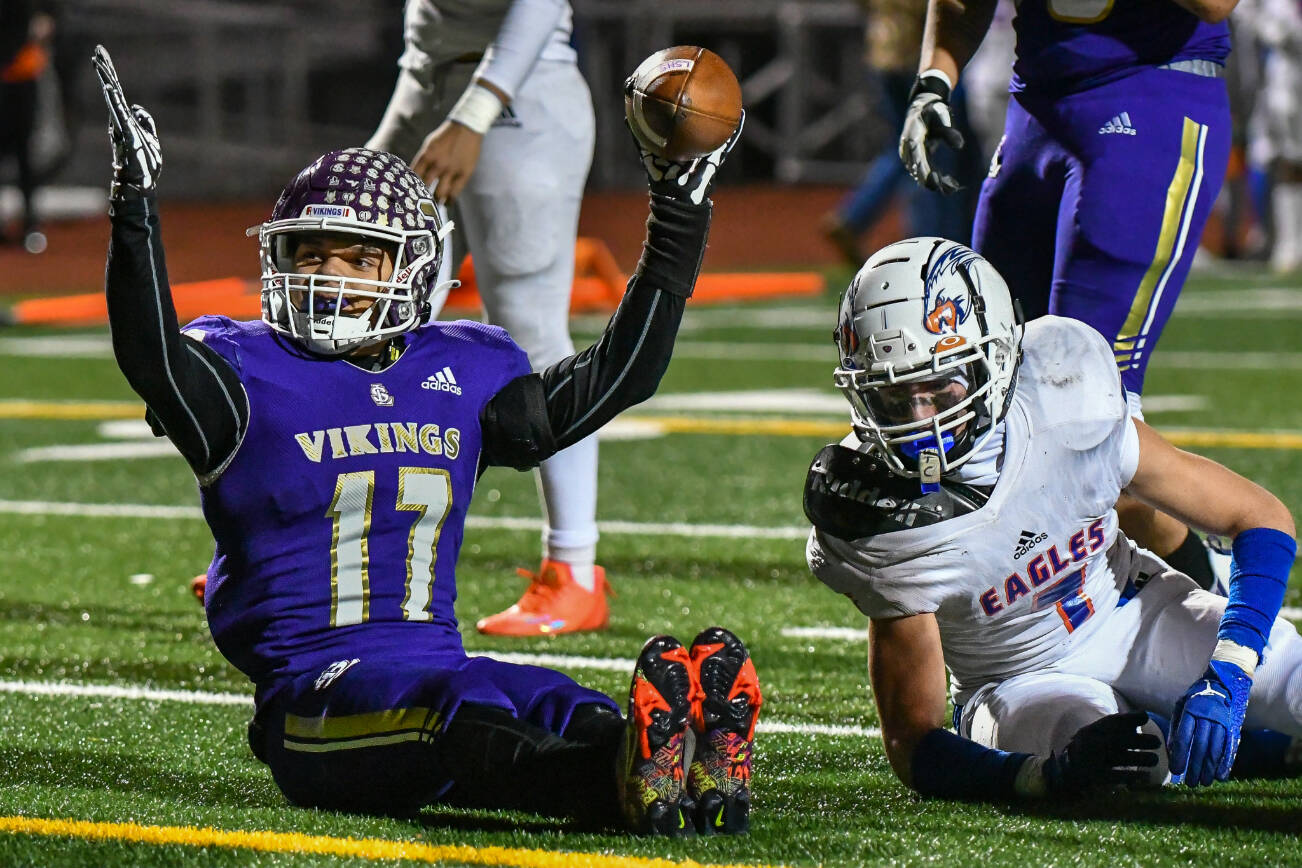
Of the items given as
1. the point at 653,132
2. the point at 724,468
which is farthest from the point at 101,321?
the point at 653,132

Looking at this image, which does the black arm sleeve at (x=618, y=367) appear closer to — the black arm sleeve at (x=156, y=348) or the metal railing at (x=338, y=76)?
the black arm sleeve at (x=156, y=348)

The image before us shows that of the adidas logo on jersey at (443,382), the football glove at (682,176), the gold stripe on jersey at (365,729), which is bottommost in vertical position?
the gold stripe on jersey at (365,729)

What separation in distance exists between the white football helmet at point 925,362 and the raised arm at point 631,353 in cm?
25

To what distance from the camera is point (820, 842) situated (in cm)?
278

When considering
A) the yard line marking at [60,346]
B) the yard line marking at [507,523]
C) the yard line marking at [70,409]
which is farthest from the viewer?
the yard line marking at [60,346]

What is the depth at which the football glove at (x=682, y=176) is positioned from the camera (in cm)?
304

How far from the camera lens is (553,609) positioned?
4.40 m

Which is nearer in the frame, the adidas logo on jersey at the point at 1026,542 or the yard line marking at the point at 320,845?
the yard line marking at the point at 320,845

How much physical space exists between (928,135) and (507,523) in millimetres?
2085

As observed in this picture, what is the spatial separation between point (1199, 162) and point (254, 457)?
1.82 metres

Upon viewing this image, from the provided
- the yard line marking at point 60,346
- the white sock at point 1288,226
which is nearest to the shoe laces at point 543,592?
the yard line marking at point 60,346

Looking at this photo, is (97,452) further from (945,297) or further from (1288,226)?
(1288,226)

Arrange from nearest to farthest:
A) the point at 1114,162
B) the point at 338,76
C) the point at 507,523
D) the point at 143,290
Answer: the point at 143,290 < the point at 1114,162 < the point at 507,523 < the point at 338,76

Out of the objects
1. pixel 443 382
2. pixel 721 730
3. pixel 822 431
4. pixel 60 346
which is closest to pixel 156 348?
pixel 443 382
